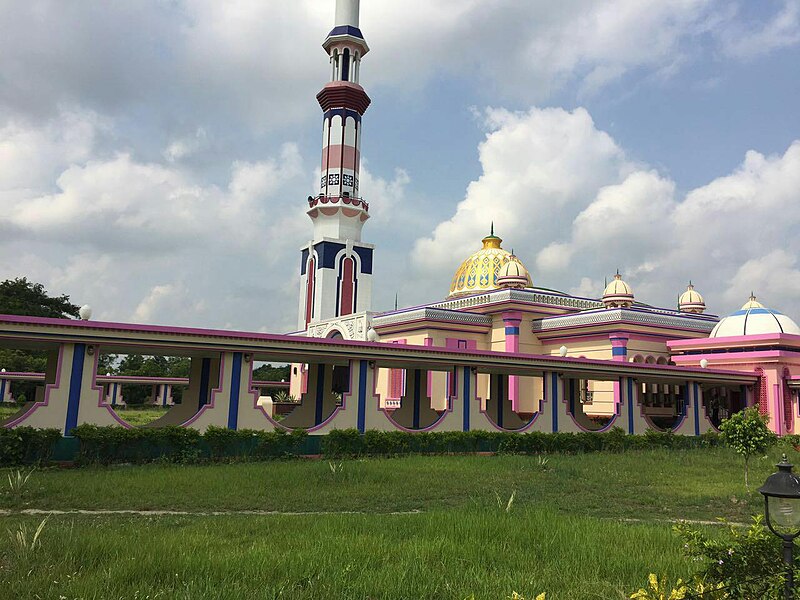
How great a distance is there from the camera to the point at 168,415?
21047 millimetres

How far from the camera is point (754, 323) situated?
1192 inches

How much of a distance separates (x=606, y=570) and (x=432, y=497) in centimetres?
559

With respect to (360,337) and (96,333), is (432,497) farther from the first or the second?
(360,337)

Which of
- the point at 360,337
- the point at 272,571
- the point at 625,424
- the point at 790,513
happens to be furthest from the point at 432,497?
the point at 360,337

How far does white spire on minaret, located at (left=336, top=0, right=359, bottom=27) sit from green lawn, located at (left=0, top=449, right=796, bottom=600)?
120 feet

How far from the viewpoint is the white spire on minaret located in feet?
147

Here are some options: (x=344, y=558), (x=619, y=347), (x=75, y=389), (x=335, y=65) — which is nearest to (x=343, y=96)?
(x=335, y=65)

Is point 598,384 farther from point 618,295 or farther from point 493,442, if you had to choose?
point 493,442

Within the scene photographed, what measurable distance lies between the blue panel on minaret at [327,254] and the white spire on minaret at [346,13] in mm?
15305

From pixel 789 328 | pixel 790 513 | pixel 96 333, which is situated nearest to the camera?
pixel 790 513

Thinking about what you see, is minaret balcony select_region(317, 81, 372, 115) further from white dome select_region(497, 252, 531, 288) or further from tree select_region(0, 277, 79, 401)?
tree select_region(0, 277, 79, 401)

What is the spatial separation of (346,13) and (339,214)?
46.7 ft

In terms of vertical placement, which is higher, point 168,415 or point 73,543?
point 168,415

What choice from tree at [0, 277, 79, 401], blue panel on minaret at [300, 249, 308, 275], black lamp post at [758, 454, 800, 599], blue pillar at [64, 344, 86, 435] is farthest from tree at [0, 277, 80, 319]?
black lamp post at [758, 454, 800, 599]
